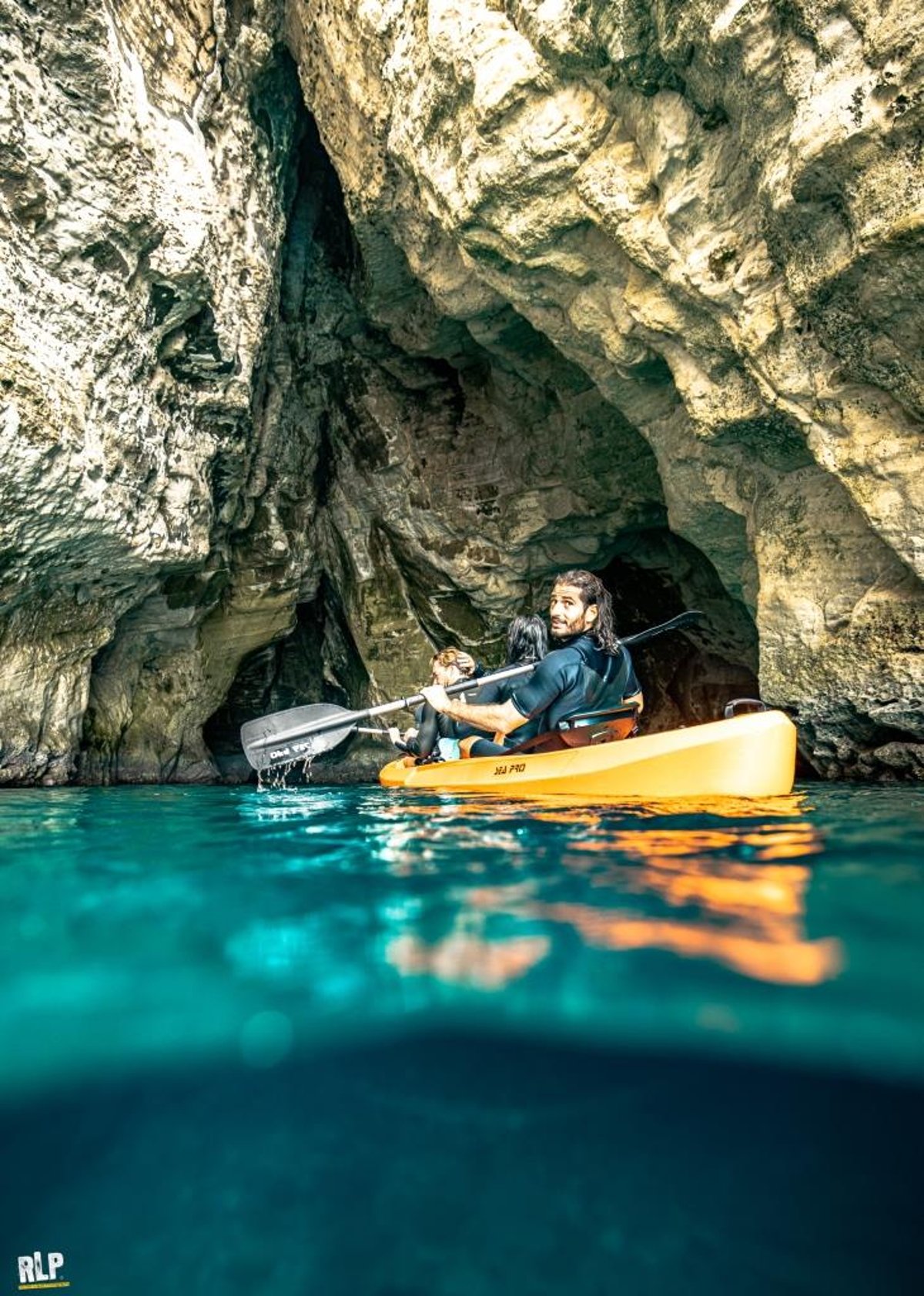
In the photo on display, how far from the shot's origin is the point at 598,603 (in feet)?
15.6

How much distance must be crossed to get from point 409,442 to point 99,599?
446cm

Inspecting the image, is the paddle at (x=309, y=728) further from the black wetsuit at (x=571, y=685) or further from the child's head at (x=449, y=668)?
the child's head at (x=449, y=668)

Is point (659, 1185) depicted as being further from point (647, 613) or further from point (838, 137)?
point (647, 613)

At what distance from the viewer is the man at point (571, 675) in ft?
14.5

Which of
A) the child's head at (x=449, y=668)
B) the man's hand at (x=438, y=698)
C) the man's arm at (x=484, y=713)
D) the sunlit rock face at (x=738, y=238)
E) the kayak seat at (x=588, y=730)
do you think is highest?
the sunlit rock face at (x=738, y=238)

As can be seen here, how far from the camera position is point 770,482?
18.4 ft

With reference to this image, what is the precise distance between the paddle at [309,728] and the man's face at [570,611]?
0.67m

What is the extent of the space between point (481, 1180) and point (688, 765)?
10.0ft

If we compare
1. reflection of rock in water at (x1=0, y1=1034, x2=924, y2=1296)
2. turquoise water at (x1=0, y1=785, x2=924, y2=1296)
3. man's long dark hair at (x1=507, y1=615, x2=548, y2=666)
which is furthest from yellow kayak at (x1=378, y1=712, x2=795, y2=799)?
reflection of rock in water at (x1=0, y1=1034, x2=924, y2=1296)

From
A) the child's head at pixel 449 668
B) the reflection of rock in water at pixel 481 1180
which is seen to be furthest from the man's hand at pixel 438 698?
the reflection of rock in water at pixel 481 1180

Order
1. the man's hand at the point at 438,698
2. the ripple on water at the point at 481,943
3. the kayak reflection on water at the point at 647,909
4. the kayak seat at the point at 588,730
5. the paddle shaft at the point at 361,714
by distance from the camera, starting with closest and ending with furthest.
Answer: the ripple on water at the point at 481,943 → the kayak reflection on water at the point at 647,909 → the kayak seat at the point at 588,730 → the man's hand at the point at 438,698 → the paddle shaft at the point at 361,714

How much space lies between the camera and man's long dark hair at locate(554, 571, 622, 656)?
470 centimetres

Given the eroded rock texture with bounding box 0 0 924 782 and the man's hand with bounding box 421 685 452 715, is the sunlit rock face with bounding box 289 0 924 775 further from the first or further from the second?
the man's hand with bounding box 421 685 452 715

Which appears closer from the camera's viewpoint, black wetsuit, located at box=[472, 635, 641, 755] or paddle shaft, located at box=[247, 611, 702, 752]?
black wetsuit, located at box=[472, 635, 641, 755]
